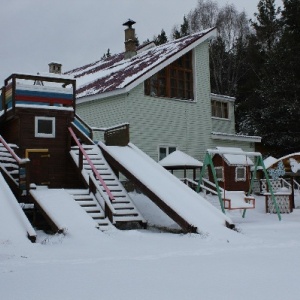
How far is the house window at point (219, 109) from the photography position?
1194 inches

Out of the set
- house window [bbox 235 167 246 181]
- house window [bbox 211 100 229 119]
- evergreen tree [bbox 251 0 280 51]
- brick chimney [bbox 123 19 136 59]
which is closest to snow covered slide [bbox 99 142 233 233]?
house window [bbox 235 167 246 181]

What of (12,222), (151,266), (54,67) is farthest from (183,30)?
(151,266)

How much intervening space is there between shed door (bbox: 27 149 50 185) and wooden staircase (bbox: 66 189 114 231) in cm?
149

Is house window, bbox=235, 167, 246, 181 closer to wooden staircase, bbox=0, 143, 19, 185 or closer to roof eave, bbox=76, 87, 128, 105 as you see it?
roof eave, bbox=76, 87, 128, 105

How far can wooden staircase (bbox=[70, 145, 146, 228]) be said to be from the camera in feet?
44.6

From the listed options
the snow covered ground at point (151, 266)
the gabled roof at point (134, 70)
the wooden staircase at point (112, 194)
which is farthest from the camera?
A: the gabled roof at point (134, 70)

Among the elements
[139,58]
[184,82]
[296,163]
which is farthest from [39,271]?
[139,58]

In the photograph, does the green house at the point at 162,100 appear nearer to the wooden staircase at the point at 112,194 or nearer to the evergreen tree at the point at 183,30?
the wooden staircase at the point at 112,194

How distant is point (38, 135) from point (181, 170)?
1158cm

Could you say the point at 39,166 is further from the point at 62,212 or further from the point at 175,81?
the point at 175,81

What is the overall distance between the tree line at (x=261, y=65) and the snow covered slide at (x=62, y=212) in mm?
25893

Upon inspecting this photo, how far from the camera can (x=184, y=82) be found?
26750mm

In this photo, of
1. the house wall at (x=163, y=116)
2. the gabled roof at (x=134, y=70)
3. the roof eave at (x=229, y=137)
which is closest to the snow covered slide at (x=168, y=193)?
the house wall at (x=163, y=116)

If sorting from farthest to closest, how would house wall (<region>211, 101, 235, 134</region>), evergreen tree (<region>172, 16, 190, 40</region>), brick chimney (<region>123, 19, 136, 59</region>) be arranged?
evergreen tree (<region>172, 16, 190, 40</region>), brick chimney (<region>123, 19, 136, 59</region>), house wall (<region>211, 101, 235, 134</region>)
